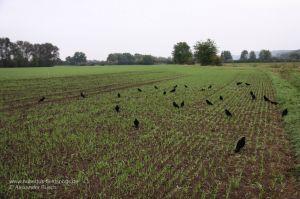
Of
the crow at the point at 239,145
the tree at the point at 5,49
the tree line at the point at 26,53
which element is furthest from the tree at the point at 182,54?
the crow at the point at 239,145

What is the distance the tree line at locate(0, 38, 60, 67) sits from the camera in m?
109

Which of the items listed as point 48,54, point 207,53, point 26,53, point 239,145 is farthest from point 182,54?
point 239,145

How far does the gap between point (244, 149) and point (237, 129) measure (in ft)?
9.23

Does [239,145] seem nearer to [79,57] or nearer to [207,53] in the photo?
[207,53]

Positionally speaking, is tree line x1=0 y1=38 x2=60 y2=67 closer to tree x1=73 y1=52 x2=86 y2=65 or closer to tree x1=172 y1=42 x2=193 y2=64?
tree x1=73 y1=52 x2=86 y2=65

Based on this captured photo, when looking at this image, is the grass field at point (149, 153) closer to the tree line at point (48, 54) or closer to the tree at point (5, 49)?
the tree line at point (48, 54)

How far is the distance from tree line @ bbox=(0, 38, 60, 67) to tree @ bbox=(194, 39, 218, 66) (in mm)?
62612

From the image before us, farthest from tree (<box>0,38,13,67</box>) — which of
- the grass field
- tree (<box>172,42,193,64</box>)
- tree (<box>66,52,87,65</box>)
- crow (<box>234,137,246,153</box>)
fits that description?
crow (<box>234,137,246,153</box>)

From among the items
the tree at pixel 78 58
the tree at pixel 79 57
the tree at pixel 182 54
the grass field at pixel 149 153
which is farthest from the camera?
the tree at pixel 79 57

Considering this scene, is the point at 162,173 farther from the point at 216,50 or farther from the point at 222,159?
the point at 216,50

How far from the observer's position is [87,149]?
9633mm

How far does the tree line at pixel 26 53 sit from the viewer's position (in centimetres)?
10894

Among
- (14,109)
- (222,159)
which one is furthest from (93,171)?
(14,109)

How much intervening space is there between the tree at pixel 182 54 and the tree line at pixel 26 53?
57.0m
